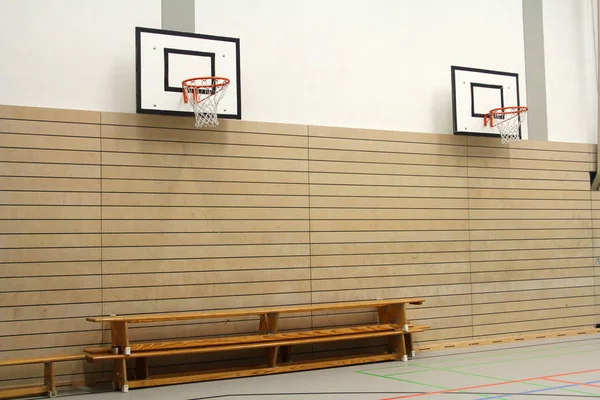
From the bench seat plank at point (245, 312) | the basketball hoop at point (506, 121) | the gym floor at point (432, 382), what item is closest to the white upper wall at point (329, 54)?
the basketball hoop at point (506, 121)

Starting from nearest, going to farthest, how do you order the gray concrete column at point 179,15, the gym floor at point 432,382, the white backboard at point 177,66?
the gym floor at point 432,382 → the white backboard at point 177,66 → the gray concrete column at point 179,15

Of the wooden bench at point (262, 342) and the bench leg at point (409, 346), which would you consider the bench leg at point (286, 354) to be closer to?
the wooden bench at point (262, 342)

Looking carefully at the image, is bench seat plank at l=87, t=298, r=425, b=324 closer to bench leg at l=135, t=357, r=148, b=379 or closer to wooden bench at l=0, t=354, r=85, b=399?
bench leg at l=135, t=357, r=148, b=379

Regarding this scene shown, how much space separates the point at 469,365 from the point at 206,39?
4.42 metres

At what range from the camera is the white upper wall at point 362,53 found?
325 inches

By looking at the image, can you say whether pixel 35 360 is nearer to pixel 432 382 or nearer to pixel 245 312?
pixel 245 312

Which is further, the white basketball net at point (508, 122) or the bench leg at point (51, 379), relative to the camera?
the white basketball net at point (508, 122)

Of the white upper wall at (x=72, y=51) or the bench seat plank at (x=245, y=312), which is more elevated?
the white upper wall at (x=72, y=51)

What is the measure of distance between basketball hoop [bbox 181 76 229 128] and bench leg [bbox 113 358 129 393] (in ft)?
8.18

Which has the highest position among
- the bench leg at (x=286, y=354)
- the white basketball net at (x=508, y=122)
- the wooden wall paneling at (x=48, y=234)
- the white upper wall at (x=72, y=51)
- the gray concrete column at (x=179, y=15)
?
the gray concrete column at (x=179, y=15)

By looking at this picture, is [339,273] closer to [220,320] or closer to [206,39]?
[220,320]

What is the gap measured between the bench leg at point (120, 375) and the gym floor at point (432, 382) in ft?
0.30

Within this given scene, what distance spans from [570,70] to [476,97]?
2.10 metres

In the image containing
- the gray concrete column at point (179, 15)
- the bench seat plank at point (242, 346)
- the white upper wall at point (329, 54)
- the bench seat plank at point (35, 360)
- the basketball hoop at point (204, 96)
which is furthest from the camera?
the gray concrete column at point (179, 15)
